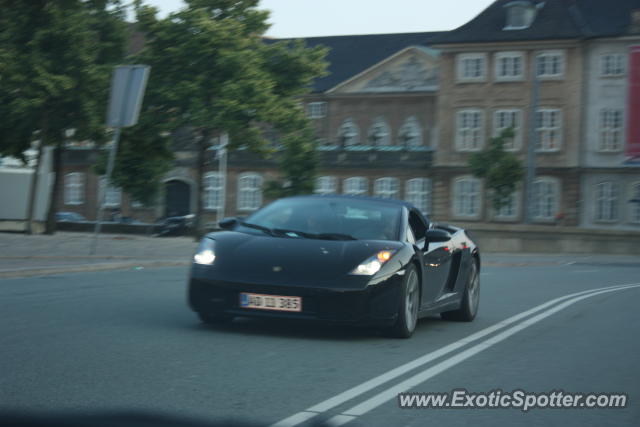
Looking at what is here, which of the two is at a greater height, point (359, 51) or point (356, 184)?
point (359, 51)

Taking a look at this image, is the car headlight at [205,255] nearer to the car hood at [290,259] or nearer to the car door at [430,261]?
the car hood at [290,259]

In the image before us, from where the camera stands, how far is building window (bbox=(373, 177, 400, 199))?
64.9 m

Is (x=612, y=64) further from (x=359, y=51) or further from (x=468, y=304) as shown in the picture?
(x=468, y=304)

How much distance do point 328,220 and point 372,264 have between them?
42.4 inches

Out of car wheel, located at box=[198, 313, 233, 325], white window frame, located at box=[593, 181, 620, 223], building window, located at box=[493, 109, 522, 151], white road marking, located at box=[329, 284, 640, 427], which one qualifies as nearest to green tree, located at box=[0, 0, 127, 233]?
white road marking, located at box=[329, 284, 640, 427]

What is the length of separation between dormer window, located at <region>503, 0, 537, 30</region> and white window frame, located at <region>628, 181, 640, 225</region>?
409 inches

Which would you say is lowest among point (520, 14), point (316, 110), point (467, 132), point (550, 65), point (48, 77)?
point (467, 132)

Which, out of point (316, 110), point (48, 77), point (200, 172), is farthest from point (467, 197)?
point (48, 77)

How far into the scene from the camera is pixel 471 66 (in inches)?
2386

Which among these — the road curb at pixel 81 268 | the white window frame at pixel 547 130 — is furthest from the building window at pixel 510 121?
the road curb at pixel 81 268

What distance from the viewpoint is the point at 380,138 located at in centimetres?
7350

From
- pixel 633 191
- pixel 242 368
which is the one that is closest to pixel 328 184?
pixel 633 191

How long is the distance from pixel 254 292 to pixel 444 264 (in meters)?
2.61

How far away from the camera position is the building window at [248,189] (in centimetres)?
6906
